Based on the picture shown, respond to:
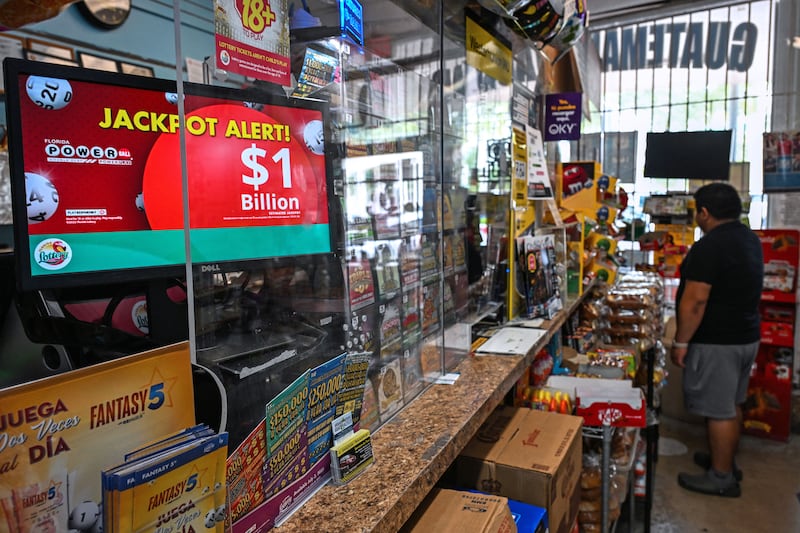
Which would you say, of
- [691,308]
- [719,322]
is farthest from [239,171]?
[719,322]

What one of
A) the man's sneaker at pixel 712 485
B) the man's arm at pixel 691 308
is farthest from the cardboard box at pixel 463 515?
the man's sneaker at pixel 712 485

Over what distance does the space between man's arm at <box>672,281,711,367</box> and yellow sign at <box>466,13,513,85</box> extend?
1767 mm

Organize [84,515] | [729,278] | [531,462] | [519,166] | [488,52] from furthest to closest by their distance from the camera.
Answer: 1. [729,278]
2. [519,166]
3. [488,52]
4. [531,462]
5. [84,515]

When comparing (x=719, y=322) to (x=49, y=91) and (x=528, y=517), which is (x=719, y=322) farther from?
(x=49, y=91)

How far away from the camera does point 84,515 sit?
0.66 m

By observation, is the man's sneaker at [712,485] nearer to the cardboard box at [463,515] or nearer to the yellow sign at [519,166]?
the yellow sign at [519,166]

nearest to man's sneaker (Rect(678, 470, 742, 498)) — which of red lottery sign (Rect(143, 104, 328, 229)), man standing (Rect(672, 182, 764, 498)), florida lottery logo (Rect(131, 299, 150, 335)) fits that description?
man standing (Rect(672, 182, 764, 498))

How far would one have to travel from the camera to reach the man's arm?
3.21 metres

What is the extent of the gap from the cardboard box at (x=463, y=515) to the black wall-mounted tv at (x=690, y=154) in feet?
15.0

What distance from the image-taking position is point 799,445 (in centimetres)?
420

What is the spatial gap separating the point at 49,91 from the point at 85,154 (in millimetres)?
92

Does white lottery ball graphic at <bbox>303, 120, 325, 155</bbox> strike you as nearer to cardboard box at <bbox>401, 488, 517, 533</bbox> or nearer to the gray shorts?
cardboard box at <bbox>401, 488, 517, 533</bbox>

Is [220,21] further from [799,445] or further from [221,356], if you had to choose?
[799,445]

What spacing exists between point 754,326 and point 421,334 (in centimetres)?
274
